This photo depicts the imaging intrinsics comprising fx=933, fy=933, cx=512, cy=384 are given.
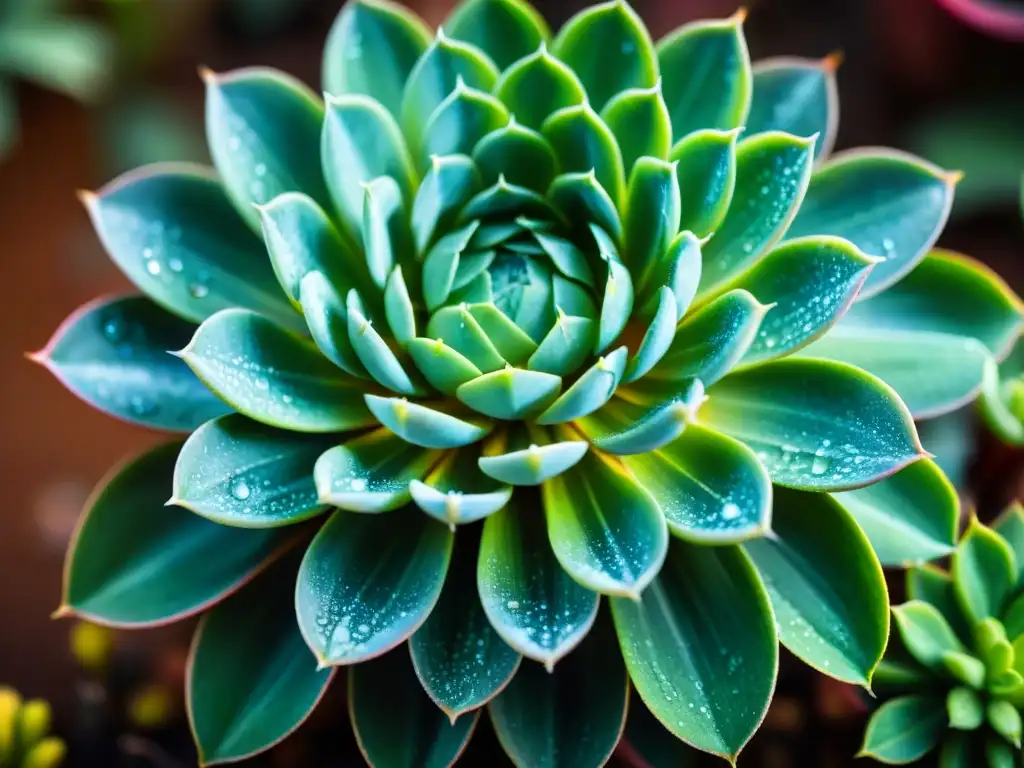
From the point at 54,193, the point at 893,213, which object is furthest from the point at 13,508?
the point at 893,213

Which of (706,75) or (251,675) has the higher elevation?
(706,75)

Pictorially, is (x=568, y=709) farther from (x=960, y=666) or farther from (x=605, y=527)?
(x=960, y=666)

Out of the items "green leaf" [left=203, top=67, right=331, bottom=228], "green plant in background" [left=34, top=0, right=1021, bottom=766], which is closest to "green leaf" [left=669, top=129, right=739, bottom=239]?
"green plant in background" [left=34, top=0, right=1021, bottom=766]

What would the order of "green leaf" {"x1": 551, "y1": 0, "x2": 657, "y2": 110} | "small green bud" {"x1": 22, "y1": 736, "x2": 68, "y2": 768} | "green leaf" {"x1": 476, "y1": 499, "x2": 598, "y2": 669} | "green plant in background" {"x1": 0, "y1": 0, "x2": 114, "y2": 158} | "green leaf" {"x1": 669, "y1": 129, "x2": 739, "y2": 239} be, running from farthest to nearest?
"green plant in background" {"x1": 0, "y1": 0, "x2": 114, "y2": 158}, "small green bud" {"x1": 22, "y1": 736, "x2": 68, "y2": 768}, "green leaf" {"x1": 551, "y1": 0, "x2": 657, "y2": 110}, "green leaf" {"x1": 669, "y1": 129, "x2": 739, "y2": 239}, "green leaf" {"x1": 476, "y1": 499, "x2": 598, "y2": 669}

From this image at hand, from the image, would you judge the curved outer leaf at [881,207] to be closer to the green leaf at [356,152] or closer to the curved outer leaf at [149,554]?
the green leaf at [356,152]

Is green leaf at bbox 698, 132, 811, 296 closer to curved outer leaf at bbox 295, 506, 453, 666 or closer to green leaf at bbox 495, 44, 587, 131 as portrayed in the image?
green leaf at bbox 495, 44, 587, 131

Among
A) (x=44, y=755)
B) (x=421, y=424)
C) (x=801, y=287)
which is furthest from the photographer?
(x=44, y=755)

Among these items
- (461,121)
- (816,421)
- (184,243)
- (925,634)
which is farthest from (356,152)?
(925,634)

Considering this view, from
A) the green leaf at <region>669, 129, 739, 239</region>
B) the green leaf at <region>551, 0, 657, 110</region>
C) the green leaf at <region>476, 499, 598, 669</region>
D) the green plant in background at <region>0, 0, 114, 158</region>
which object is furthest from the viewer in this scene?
the green plant in background at <region>0, 0, 114, 158</region>
